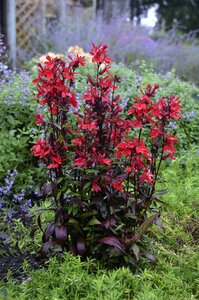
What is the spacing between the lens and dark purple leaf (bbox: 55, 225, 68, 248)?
2.13 metres

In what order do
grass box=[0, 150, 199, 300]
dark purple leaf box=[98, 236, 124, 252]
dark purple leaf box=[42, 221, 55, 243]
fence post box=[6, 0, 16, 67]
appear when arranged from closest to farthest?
grass box=[0, 150, 199, 300]
dark purple leaf box=[98, 236, 124, 252]
dark purple leaf box=[42, 221, 55, 243]
fence post box=[6, 0, 16, 67]

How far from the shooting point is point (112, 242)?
210 centimetres

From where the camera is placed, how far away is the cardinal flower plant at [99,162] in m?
2.04

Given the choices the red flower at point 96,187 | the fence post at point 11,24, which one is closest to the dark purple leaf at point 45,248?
the red flower at point 96,187

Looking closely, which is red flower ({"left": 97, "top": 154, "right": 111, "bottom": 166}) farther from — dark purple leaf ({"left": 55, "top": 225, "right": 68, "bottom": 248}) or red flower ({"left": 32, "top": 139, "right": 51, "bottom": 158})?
dark purple leaf ({"left": 55, "top": 225, "right": 68, "bottom": 248})

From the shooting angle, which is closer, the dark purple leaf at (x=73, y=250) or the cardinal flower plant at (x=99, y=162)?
the cardinal flower plant at (x=99, y=162)

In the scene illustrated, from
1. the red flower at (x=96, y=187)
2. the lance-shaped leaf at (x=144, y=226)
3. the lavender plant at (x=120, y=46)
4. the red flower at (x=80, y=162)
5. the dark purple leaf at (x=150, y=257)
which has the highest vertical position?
the red flower at (x=80, y=162)

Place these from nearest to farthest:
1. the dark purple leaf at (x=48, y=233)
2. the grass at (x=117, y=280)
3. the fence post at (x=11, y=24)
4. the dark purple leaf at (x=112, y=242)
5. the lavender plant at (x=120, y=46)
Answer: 1. the grass at (x=117, y=280)
2. the dark purple leaf at (x=112, y=242)
3. the dark purple leaf at (x=48, y=233)
4. the lavender plant at (x=120, y=46)
5. the fence post at (x=11, y=24)

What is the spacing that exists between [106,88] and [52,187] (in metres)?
0.57

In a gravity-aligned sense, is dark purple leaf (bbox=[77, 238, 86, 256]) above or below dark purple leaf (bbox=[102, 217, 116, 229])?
below

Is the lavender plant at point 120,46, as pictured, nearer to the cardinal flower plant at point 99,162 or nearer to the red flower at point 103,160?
the cardinal flower plant at point 99,162

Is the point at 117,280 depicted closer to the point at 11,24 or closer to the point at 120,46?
the point at 120,46

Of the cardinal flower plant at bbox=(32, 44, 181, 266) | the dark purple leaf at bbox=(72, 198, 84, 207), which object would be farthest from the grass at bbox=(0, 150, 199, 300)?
the dark purple leaf at bbox=(72, 198, 84, 207)

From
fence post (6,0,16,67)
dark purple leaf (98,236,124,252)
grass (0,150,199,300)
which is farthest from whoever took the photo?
fence post (6,0,16,67)
